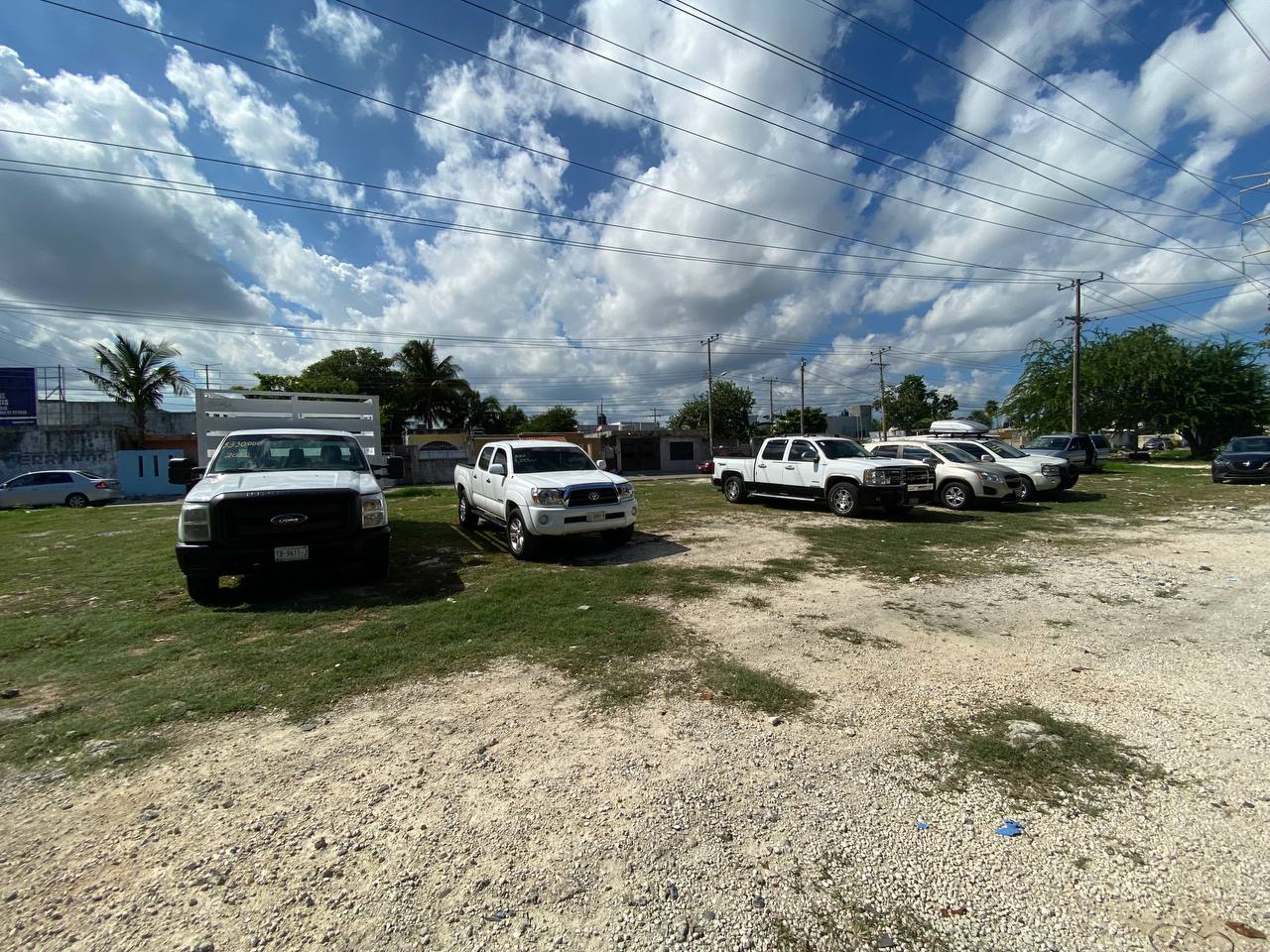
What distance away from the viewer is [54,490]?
68.1 feet

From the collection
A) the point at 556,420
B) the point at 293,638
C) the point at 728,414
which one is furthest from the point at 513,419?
the point at 293,638

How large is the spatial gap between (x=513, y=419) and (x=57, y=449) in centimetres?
3937

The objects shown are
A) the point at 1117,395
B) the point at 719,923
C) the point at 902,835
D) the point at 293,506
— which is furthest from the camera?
the point at 1117,395

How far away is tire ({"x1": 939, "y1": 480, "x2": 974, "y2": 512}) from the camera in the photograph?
13.2 m

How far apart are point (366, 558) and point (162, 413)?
39.2 metres

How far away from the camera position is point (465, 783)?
110 inches

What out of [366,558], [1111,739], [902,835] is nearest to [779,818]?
[902,835]

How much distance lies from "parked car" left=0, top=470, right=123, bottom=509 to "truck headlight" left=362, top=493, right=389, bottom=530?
76.6 feet

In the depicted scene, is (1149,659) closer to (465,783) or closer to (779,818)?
(779,818)

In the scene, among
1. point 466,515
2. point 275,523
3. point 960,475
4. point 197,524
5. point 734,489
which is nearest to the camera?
point 197,524

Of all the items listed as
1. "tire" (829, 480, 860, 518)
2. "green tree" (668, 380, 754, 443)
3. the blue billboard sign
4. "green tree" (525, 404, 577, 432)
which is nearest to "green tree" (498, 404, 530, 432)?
"green tree" (525, 404, 577, 432)

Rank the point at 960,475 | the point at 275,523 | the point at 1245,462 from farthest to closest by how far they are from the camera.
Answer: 1. the point at 1245,462
2. the point at 960,475
3. the point at 275,523

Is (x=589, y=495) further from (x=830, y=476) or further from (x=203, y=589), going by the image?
(x=830, y=476)

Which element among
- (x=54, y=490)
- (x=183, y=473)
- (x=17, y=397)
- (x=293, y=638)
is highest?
(x=17, y=397)
